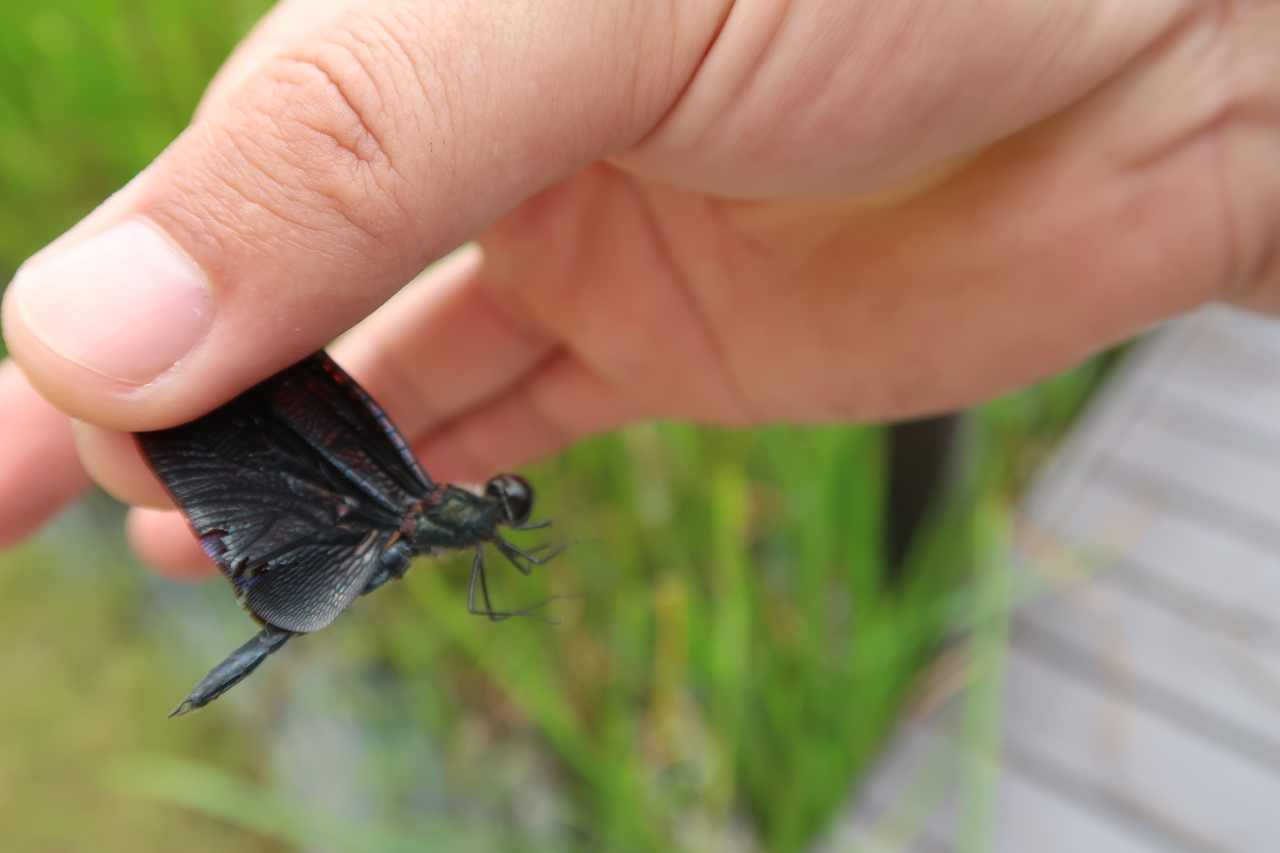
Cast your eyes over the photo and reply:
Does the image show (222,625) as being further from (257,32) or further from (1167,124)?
(1167,124)

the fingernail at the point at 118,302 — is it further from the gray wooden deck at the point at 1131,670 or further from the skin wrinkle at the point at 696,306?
the gray wooden deck at the point at 1131,670

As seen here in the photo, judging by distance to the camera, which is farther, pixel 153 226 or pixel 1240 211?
pixel 1240 211

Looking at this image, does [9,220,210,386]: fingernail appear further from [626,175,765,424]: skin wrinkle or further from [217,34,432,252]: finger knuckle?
[626,175,765,424]: skin wrinkle

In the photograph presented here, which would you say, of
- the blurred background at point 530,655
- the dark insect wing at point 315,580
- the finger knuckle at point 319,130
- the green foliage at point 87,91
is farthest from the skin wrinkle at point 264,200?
the green foliage at point 87,91

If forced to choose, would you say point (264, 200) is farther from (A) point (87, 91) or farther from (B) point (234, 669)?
(A) point (87, 91)

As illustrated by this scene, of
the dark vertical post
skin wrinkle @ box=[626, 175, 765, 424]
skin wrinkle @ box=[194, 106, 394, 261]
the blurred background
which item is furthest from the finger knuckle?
the dark vertical post

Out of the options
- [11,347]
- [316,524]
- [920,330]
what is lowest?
[920,330]

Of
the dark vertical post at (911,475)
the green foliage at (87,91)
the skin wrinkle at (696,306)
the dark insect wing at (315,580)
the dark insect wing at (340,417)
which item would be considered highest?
the green foliage at (87,91)

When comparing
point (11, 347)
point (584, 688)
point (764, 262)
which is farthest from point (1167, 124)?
point (584, 688)
